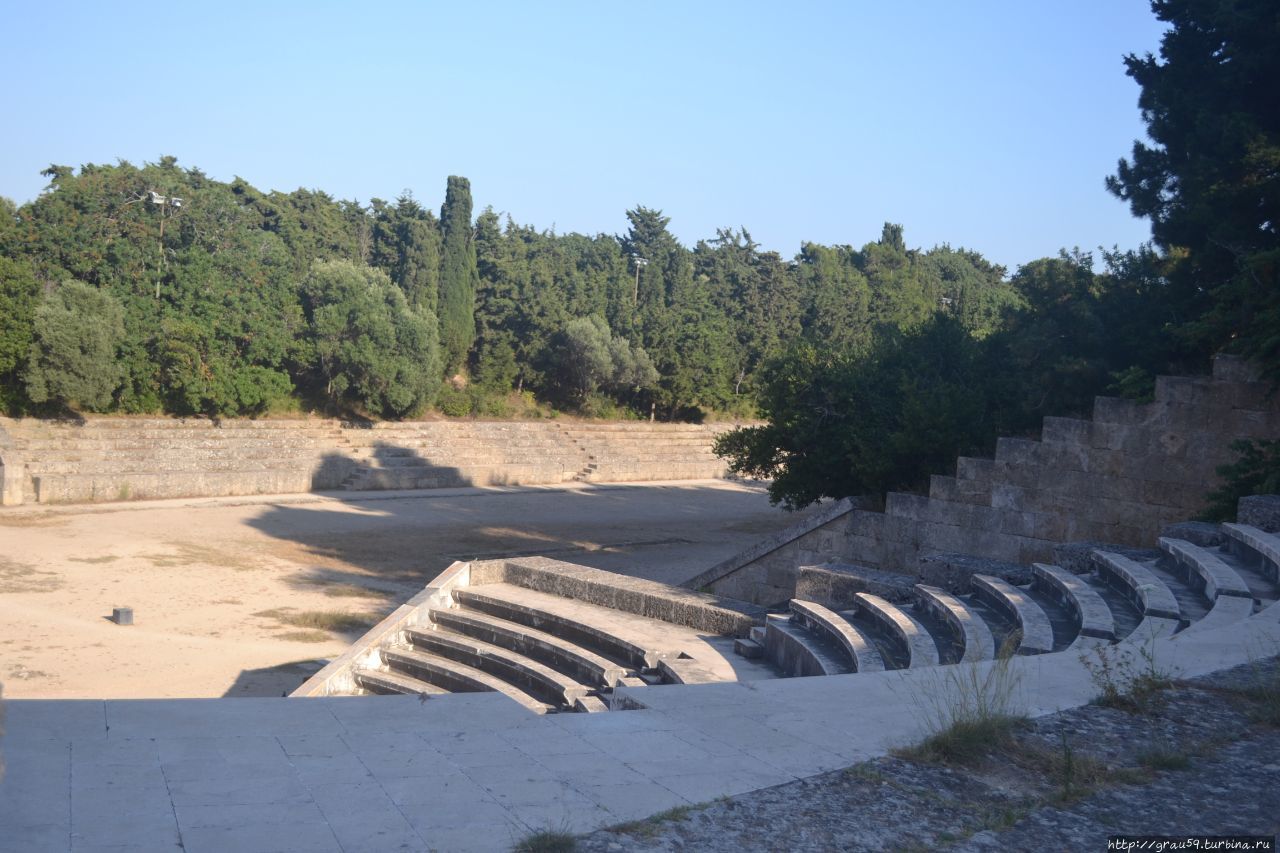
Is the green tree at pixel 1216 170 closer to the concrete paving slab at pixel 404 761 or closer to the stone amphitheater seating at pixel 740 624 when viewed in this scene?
the stone amphitheater seating at pixel 740 624

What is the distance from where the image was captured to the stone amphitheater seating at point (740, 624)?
299 inches

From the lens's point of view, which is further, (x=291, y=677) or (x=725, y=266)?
(x=725, y=266)

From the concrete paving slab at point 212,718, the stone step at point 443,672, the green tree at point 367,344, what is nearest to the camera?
the concrete paving slab at point 212,718

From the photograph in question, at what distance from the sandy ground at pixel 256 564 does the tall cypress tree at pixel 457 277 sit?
13.3 metres

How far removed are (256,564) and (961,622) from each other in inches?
604

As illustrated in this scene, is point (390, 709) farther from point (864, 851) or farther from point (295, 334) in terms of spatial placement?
point (295, 334)

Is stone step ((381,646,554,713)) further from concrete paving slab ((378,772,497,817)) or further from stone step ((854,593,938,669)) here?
concrete paving slab ((378,772,497,817))

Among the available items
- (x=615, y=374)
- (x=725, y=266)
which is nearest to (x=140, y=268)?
(x=615, y=374)

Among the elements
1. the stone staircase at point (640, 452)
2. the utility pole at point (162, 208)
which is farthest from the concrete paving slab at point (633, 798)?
the stone staircase at point (640, 452)

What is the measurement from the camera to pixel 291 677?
12.5 metres

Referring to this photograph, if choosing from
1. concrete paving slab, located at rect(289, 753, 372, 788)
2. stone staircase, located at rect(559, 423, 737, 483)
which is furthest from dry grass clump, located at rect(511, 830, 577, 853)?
stone staircase, located at rect(559, 423, 737, 483)

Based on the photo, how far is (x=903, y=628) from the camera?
8562 millimetres

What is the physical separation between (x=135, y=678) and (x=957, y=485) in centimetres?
1023

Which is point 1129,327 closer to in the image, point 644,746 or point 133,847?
point 644,746
